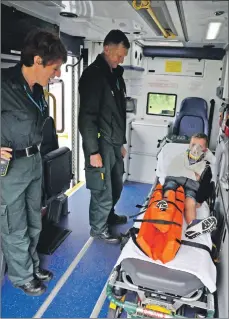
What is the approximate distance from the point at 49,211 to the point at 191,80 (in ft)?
12.6

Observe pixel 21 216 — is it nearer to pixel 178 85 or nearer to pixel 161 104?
pixel 161 104

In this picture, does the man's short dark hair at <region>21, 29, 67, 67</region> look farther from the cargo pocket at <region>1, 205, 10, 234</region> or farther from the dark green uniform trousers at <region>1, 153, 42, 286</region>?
the cargo pocket at <region>1, 205, 10, 234</region>

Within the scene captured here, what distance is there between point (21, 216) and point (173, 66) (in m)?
4.51

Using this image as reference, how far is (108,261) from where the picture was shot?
306 cm

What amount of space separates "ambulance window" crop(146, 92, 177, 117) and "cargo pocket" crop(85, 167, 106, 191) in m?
3.24

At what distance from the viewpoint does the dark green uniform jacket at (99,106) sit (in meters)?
2.90

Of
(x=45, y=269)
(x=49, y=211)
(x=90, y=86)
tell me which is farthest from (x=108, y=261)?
(x=90, y=86)

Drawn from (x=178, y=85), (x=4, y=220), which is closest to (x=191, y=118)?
(x=178, y=85)

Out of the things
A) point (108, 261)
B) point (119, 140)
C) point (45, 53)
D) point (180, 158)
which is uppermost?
point (45, 53)

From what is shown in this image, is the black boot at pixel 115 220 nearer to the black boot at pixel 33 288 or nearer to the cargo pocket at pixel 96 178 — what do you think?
the cargo pocket at pixel 96 178

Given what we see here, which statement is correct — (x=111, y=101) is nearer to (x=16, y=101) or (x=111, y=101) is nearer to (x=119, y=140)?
(x=119, y=140)

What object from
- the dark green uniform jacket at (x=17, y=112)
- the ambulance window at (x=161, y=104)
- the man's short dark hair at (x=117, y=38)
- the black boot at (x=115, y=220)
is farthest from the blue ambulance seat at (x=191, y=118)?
the dark green uniform jacket at (x=17, y=112)

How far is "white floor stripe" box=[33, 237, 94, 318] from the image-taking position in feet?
7.76

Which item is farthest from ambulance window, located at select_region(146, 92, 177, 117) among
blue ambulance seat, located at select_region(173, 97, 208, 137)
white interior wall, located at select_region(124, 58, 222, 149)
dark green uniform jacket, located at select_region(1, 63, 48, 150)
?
dark green uniform jacket, located at select_region(1, 63, 48, 150)
